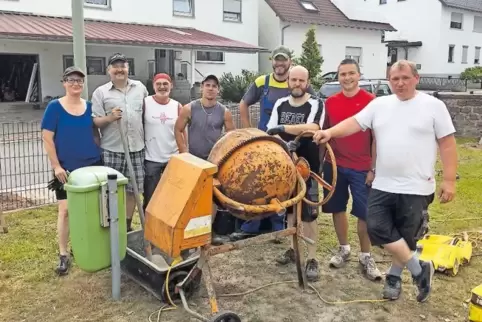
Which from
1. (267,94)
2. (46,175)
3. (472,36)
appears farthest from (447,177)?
(472,36)

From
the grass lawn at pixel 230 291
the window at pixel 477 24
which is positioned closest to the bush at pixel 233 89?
the grass lawn at pixel 230 291

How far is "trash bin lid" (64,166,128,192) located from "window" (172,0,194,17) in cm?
2035

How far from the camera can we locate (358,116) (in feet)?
12.6

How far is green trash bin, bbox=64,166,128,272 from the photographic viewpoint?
3.55 m

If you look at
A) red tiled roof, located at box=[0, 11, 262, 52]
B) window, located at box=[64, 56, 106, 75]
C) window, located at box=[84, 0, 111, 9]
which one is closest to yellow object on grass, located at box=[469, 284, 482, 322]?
red tiled roof, located at box=[0, 11, 262, 52]

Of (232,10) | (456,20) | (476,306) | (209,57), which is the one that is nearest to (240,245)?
(476,306)

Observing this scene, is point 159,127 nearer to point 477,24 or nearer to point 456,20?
point 456,20

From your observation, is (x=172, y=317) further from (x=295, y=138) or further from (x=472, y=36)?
(x=472, y=36)

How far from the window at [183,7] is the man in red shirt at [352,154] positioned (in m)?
19.9

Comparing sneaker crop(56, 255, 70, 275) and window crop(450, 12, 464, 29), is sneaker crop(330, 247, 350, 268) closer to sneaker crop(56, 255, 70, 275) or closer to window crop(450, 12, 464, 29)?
sneaker crop(56, 255, 70, 275)

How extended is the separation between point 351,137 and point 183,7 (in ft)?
66.8

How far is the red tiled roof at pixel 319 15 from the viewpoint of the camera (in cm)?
2562

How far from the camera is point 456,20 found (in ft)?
117

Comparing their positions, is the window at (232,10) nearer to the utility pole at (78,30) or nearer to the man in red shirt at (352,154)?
the utility pole at (78,30)
